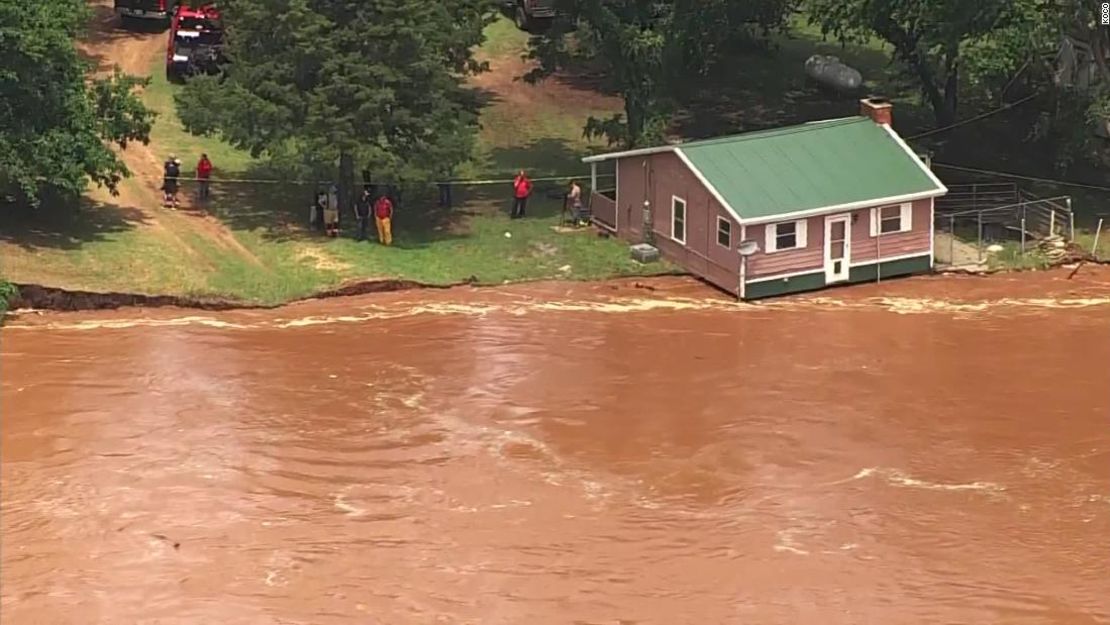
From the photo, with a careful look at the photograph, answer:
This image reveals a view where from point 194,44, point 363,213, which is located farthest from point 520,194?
point 194,44

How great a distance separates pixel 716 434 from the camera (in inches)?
1225

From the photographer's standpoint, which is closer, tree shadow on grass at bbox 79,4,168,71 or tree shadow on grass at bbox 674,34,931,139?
tree shadow on grass at bbox 674,34,931,139

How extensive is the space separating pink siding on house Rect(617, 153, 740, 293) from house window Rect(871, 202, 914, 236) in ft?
12.2

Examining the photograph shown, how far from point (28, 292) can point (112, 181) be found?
4.35m

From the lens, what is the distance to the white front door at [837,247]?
132ft

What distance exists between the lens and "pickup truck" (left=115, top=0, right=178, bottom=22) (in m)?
59.8

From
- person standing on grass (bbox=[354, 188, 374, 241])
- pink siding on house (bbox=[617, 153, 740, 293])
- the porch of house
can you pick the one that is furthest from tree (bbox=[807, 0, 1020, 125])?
person standing on grass (bbox=[354, 188, 374, 241])

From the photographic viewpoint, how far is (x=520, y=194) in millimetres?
44875

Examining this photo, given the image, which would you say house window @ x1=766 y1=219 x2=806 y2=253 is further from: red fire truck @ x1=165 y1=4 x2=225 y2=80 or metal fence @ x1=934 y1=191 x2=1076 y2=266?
red fire truck @ x1=165 y1=4 x2=225 y2=80

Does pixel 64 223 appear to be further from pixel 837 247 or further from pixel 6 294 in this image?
pixel 837 247

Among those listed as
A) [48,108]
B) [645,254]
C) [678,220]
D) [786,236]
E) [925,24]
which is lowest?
[645,254]

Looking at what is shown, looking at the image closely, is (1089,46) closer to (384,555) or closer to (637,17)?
(637,17)

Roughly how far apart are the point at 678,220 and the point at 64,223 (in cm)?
1467

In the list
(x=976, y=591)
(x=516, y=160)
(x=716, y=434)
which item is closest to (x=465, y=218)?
(x=516, y=160)
